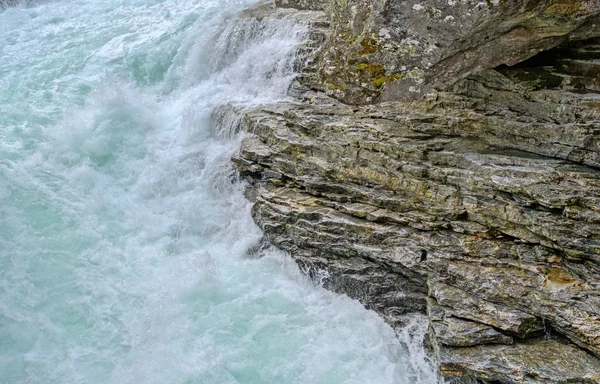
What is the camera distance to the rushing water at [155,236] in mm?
8625

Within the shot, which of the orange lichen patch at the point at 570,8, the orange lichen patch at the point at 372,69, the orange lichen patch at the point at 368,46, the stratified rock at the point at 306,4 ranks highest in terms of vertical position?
the orange lichen patch at the point at 570,8

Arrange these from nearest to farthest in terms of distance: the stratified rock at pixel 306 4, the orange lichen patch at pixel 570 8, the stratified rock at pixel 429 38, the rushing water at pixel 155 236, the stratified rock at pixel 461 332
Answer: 1. the orange lichen patch at pixel 570 8
2. the stratified rock at pixel 429 38
3. the stratified rock at pixel 461 332
4. the rushing water at pixel 155 236
5. the stratified rock at pixel 306 4

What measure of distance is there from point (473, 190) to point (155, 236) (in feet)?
23.4

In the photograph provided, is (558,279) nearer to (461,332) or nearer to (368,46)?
(461,332)

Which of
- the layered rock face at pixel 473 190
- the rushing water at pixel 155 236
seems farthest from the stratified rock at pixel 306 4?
the layered rock face at pixel 473 190

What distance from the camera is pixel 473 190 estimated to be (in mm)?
7805

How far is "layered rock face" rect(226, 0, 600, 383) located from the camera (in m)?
7.00

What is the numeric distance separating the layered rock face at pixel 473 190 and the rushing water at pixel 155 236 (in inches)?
44.7

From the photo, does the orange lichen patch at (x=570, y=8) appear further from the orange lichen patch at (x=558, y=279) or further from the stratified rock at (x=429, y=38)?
the orange lichen patch at (x=558, y=279)

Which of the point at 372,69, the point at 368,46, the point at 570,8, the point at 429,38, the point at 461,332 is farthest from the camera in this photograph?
the point at 372,69

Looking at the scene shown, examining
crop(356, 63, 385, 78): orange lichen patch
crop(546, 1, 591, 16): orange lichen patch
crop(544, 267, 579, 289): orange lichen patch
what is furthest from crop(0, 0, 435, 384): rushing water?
crop(546, 1, 591, 16): orange lichen patch

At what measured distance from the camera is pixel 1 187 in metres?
12.1

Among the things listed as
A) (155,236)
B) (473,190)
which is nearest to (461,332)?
(473,190)

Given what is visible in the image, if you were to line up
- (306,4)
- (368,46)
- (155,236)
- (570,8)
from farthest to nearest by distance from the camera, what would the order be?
(306,4), (155,236), (368,46), (570,8)
